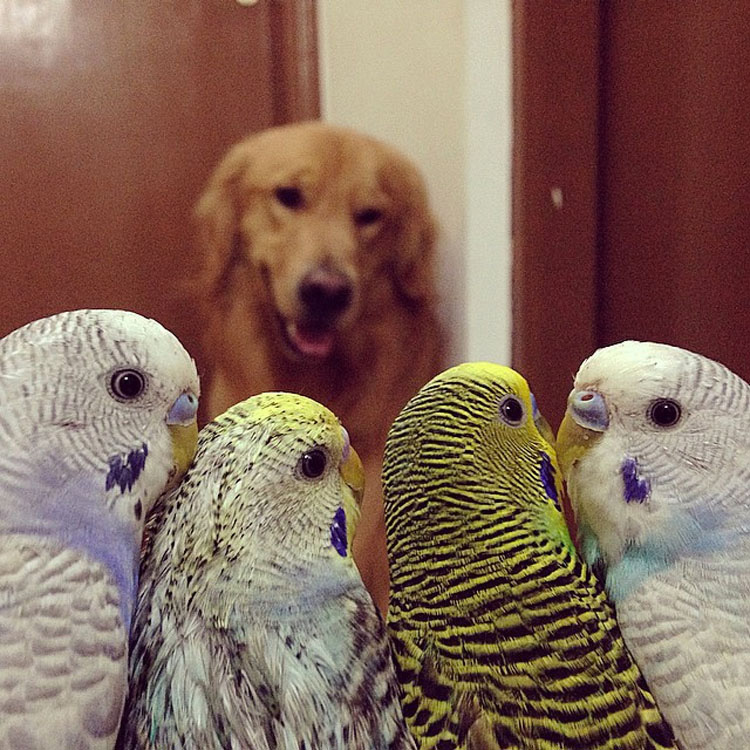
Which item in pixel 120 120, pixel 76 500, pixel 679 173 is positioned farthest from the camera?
pixel 679 173

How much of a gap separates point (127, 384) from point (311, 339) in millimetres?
565

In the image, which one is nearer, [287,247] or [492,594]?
[492,594]

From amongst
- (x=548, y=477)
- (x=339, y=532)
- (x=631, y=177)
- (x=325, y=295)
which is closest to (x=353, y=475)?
(x=339, y=532)

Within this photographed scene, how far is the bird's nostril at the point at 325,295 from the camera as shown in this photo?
42.9 inches

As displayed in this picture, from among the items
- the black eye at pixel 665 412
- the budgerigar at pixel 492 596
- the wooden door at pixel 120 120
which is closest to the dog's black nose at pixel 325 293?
the wooden door at pixel 120 120

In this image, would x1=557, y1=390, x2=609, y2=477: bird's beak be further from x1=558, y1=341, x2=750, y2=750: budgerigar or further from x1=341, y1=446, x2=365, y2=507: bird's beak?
x1=341, y1=446, x2=365, y2=507: bird's beak

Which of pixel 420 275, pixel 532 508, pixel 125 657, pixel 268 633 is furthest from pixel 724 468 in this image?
pixel 420 275

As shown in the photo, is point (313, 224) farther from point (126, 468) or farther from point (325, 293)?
point (126, 468)

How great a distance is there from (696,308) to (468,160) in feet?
1.49

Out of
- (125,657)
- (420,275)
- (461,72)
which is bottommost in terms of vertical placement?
(125,657)

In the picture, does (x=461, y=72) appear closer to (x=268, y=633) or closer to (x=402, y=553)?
(x=402, y=553)

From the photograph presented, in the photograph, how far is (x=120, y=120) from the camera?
108 cm

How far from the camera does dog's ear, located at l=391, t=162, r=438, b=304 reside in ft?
3.72

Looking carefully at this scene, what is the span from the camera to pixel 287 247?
108cm
